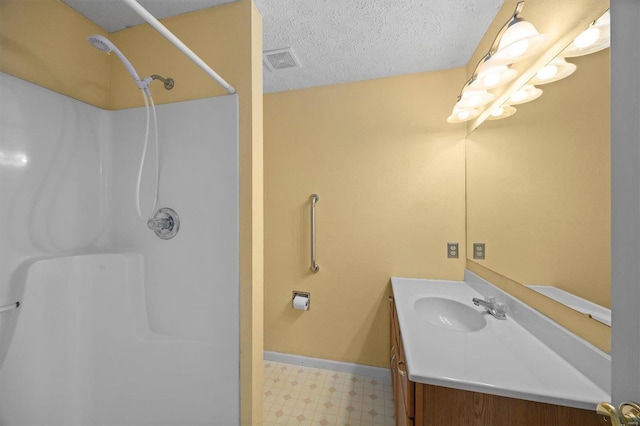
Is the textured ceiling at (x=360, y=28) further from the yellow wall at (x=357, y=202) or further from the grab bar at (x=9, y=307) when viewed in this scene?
the grab bar at (x=9, y=307)

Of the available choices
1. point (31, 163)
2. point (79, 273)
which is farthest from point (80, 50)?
point (79, 273)

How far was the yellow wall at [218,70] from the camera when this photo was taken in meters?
1.07

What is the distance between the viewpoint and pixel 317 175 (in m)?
1.87

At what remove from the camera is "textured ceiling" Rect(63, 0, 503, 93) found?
115 cm

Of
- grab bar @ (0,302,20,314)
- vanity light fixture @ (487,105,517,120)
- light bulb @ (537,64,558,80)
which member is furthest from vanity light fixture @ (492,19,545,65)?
grab bar @ (0,302,20,314)

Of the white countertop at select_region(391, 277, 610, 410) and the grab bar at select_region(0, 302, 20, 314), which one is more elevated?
the grab bar at select_region(0, 302, 20, 314)

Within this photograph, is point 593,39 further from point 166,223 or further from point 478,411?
point 166,223

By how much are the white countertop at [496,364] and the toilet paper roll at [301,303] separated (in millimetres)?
897

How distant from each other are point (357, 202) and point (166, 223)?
126cm

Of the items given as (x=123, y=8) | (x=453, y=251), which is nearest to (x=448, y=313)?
(x=453, y=251)

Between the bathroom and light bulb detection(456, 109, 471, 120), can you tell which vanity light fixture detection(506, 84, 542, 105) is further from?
the bathroom

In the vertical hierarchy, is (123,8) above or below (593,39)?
above

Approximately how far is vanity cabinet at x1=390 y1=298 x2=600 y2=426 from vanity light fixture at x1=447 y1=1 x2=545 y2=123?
4.31 ft

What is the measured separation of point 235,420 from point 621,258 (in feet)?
4.88
